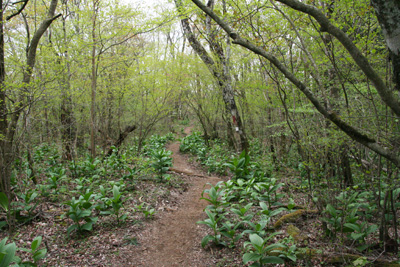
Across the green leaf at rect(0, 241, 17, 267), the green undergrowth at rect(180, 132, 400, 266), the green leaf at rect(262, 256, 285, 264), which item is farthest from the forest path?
the green leaf at rect(0, 241, 17, 267)

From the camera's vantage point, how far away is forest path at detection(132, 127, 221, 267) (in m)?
3.39

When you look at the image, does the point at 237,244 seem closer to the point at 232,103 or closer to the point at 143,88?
the point at 232,103

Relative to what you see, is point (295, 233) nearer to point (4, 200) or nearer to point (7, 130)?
point (4, 200)

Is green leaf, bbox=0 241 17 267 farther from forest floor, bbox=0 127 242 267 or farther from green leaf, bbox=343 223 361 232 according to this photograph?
green leaf, bbox=343 223 361 232

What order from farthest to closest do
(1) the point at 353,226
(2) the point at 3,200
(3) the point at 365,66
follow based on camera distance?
1. (2) the point at 3,200
2. (1) the point at 353,226
3. (3) the point at 365,66

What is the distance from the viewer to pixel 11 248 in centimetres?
234

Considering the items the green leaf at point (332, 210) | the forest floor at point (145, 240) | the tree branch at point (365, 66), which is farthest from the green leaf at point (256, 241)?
the tree branch at point (365, 66)

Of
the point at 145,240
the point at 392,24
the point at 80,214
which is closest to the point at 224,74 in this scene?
the point at 145,240

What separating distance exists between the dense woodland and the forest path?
0.27 meters

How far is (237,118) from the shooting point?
738 cm

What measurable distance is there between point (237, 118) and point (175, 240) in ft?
14.4

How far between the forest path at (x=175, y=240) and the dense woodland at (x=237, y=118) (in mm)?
269

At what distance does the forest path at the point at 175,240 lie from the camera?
339 cm

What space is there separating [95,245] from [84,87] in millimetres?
6333
